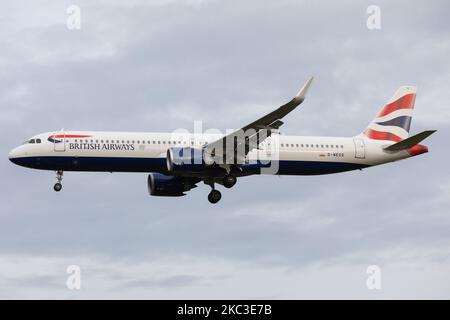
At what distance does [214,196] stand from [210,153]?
13.9 ft

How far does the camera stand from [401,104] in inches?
2891

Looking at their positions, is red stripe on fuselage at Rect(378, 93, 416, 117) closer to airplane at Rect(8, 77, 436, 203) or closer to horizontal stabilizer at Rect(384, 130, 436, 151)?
airplane at Rect(8, 77, 436, 203)

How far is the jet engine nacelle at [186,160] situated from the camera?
6209cm

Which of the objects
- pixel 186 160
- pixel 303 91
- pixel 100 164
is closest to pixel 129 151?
pixel 100 164

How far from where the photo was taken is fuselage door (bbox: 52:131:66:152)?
63.3m

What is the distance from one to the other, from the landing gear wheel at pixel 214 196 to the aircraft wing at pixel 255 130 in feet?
11.8

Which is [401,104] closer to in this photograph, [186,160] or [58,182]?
[186,160]

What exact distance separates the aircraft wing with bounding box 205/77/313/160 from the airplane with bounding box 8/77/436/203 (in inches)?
2.3

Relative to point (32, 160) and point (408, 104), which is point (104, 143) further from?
point (408, 104)

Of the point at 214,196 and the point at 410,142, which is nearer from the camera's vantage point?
the point at 214,196

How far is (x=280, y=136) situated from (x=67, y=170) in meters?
14.1

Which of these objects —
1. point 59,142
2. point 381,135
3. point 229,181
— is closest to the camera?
point 59,142

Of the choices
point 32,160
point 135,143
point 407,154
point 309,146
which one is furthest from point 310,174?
point 32,160

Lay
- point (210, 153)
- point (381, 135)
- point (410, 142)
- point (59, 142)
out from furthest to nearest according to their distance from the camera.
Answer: point (381, 135) < point (410, 142) < point (59, 142) < point (210, 153)
